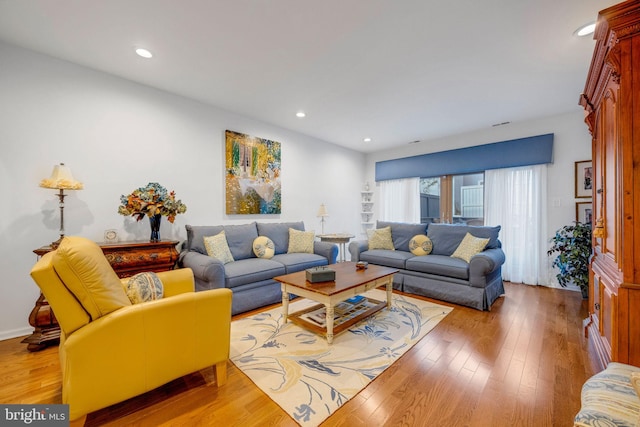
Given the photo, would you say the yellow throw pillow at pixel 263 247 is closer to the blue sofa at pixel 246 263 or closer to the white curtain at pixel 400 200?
the blue sofa at pixel 246 263

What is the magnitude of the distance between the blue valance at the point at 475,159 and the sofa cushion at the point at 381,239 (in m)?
1.74

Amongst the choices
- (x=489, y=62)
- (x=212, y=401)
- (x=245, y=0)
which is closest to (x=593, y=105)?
(x=489, y=62)

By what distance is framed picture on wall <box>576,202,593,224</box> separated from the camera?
3.65 metres

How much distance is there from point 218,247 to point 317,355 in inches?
70.5

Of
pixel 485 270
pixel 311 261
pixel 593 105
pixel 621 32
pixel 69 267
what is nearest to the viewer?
pixel 69 267

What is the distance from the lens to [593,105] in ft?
7.16

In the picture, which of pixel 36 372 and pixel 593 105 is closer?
pixel 36 372

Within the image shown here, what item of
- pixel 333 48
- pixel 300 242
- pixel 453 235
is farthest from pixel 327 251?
pixel 333 48

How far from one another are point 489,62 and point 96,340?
3678 millimetres

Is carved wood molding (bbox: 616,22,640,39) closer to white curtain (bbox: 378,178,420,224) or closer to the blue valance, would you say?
the blue valance

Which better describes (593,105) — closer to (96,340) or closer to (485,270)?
(485,270)

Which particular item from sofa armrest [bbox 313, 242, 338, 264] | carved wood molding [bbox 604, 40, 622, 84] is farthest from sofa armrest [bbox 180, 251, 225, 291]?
carved wood molding [bbox 604, 40, 622, 84]

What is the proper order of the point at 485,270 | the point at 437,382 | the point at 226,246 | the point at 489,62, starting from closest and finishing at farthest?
1. the point at 437,382
2. the point at 489,62
3. the point at 485,270
4. the point at 226,246

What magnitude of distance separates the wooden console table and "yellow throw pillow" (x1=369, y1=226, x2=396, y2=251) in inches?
113
